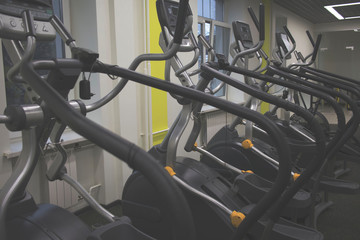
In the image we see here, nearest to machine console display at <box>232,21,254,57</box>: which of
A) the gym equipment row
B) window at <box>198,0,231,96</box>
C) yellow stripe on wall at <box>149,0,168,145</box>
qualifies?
the gym equipment row

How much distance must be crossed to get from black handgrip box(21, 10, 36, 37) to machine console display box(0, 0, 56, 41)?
0.07 ft

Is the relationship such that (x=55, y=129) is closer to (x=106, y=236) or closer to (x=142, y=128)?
(x=106, y=236)

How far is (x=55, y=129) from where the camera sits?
1.50 m

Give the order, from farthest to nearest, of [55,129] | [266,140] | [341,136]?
[266,140], [341,136], [55,129]

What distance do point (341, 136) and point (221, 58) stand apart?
0.89 meters

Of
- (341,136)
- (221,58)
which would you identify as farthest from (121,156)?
(341,136)

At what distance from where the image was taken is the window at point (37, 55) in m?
2.62

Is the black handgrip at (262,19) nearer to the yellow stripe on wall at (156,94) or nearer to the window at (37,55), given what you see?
the yellow stripe on wall at (156,94)

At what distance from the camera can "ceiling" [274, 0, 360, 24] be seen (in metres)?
6.86

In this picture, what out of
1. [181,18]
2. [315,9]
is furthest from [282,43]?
[315,9]

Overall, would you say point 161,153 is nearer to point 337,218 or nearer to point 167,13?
point 167,13

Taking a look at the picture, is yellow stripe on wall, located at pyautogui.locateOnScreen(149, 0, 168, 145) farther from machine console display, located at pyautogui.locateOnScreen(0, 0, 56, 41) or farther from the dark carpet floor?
machine console display, located at pyautogui.locateOnScreen(0, 0, 56, 41)

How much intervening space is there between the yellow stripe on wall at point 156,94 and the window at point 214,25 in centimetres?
150

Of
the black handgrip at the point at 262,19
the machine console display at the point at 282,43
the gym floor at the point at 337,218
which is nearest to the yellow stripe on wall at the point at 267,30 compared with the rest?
the machine console display at the point at 282,43
